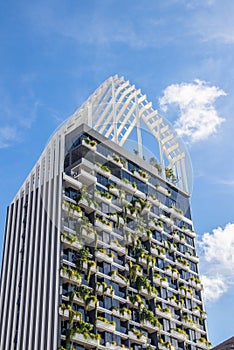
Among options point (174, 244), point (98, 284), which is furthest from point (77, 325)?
point (174, 244)

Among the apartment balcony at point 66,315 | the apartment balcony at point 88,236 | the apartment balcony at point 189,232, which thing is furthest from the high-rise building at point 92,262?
the apartment balcony at point 88,236

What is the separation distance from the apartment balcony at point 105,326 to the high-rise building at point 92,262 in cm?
6

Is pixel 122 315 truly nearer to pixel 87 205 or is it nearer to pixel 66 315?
pixel 66 315

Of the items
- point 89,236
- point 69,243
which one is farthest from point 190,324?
point 89,236

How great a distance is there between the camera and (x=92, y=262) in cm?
3053

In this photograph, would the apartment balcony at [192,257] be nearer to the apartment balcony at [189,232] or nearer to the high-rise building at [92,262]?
the high-rise building at [92,262]

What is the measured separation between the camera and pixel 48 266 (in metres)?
29.5

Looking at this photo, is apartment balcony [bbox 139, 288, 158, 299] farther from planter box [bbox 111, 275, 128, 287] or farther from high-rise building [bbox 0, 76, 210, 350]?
planter box [bbox 111, 275, 128, 287]

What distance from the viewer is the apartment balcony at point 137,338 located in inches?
1223

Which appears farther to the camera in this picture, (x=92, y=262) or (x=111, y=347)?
(x=92, y=262)

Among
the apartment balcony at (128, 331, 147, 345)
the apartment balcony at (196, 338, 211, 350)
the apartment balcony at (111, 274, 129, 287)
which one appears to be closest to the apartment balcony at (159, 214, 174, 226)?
the apartment balcony at (111, 274, 129, 287)

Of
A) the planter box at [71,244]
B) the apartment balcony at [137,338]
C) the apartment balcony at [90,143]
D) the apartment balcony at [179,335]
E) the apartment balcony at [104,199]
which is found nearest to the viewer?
the apartment balcony at [104,199]

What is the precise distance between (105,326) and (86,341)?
80.7 inches

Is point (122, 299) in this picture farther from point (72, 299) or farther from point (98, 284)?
point (72, 299)
